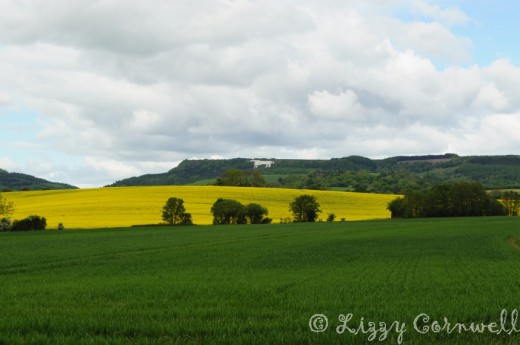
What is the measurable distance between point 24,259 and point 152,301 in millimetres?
21783

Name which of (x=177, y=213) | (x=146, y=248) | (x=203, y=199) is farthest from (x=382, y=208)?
(x=146, y=248)

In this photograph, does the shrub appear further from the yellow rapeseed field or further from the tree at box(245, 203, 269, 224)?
the tree at box(245, 203, 269, 224)

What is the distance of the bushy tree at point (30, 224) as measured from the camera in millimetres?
77875

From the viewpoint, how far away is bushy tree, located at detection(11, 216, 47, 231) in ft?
255

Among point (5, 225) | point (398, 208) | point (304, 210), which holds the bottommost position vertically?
point (5, 225)

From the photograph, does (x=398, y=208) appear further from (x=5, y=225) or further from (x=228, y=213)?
(x=5, y=225)

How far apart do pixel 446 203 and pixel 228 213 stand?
4419cm

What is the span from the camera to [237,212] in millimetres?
96562

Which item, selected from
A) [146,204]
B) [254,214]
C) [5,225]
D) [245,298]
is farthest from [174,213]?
[245,298]

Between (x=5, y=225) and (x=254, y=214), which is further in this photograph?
(x=254, y=214)

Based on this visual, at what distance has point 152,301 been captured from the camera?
1477cm
